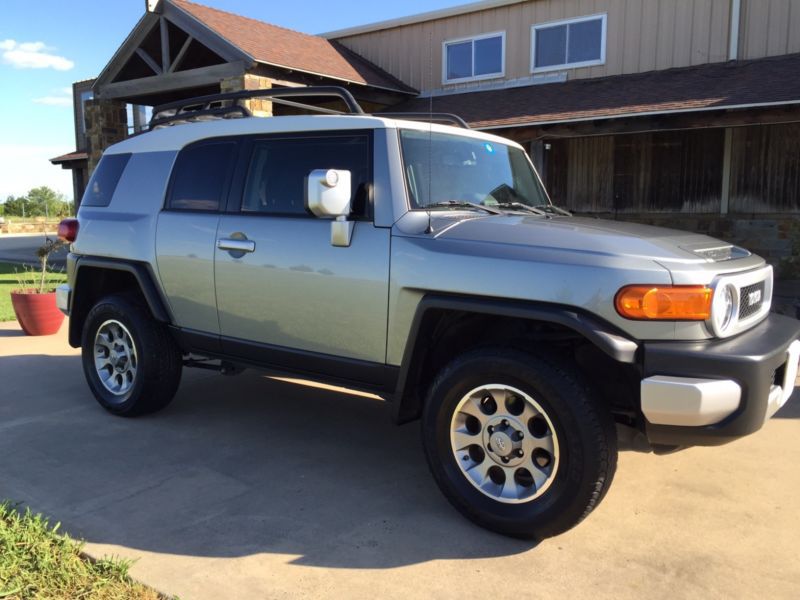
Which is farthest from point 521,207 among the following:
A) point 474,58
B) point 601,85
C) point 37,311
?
point 474,58

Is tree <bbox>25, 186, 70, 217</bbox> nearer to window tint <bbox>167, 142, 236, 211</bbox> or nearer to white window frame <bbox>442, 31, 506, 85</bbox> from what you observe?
white window frame <bbox>442, 31, 506, 85</bbox>

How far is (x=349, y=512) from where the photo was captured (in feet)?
11.6

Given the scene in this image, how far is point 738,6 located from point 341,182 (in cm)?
1197

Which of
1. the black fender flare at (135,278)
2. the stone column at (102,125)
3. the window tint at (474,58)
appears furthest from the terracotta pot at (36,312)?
the window tint at (474,58)

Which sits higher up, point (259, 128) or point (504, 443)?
point (259, 128)

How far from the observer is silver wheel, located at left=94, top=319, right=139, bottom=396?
4.99 meters

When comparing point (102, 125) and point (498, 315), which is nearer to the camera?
point (498, 315)

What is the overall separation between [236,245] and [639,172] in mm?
10614

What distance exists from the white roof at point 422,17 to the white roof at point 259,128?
39.4 ft

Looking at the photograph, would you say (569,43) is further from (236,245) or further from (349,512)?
(349,512)

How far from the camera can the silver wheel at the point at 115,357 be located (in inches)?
196

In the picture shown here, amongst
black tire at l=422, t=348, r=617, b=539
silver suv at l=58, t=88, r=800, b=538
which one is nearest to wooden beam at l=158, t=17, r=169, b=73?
silver suv at l=58, t=88, r=800, b=538

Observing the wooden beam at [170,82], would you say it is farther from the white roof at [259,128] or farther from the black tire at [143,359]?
the black tire at [143,359]

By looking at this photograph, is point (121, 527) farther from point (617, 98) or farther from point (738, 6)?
point (738, 6)
